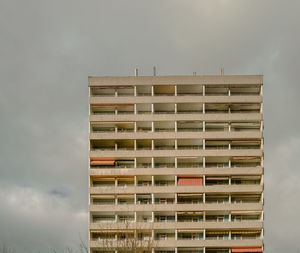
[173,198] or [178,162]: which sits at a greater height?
[178,162]

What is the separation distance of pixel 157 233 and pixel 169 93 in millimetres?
18211

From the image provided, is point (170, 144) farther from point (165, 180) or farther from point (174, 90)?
point (174, 90)

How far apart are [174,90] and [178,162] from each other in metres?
9.38

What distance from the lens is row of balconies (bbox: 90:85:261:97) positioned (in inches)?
2507

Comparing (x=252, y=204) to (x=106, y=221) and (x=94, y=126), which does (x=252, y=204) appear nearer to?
(x=106, y=221)

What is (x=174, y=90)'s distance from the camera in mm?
64250

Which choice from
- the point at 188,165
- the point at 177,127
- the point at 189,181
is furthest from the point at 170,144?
the point at 189,181

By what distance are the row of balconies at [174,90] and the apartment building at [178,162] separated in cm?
13

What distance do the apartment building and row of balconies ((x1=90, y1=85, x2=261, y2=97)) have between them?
0.13m

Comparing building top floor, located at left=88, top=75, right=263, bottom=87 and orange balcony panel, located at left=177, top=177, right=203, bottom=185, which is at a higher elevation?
building top floor, located at left=88, top=75, right=263, bottom=87

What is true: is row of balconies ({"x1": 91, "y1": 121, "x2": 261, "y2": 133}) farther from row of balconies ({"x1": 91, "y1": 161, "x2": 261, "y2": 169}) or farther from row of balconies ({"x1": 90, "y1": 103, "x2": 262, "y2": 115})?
row of balconies ({"x1": 91, "y1": 161, "x2": 261, "y2": 169})

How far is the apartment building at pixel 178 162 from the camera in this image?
5959cm

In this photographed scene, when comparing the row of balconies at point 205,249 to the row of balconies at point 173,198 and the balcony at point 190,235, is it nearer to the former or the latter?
the balcony at point 190,235

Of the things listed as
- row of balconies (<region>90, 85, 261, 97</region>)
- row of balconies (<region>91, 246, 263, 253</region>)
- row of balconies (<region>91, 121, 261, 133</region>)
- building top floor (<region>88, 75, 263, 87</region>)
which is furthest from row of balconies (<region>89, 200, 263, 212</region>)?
building top floor (<region>88, 75, 263, 87</region>)
